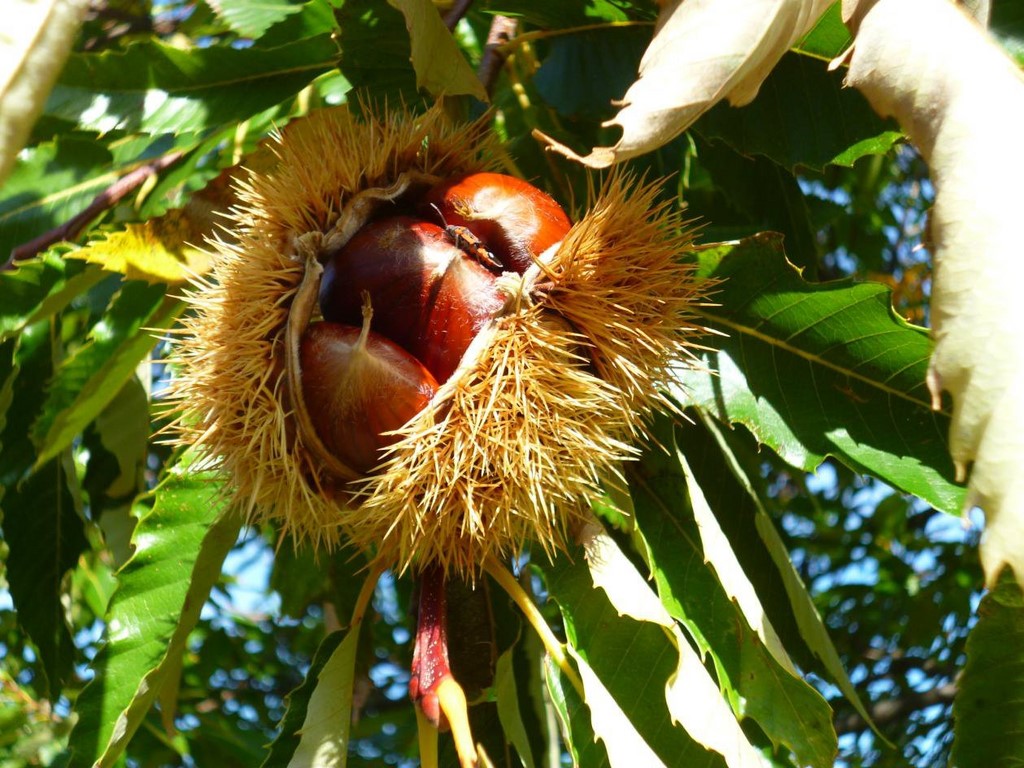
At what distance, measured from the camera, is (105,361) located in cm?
144

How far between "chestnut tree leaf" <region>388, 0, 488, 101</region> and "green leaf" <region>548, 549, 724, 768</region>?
55 centimetres

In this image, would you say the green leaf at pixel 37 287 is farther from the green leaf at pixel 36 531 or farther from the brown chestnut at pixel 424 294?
the brown chestnut at pixel 424 294

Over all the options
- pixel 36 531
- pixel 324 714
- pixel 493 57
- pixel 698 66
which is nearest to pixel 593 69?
pixel 493 57

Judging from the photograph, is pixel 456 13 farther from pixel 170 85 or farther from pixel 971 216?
pixel 971 216

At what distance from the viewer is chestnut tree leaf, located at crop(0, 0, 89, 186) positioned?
0.57 m

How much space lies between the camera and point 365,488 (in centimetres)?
98

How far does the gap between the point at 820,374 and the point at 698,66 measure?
54cm

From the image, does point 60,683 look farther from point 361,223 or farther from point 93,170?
point 361,223

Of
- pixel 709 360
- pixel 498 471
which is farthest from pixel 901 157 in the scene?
pixel 498 471

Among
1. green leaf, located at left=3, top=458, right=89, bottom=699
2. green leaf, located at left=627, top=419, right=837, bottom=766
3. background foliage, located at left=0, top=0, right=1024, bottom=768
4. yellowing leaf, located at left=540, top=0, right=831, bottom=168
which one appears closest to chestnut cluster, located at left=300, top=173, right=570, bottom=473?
background foliage, located at left=0, top=0, right=1024, bottom=768

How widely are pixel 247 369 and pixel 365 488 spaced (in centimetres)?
18

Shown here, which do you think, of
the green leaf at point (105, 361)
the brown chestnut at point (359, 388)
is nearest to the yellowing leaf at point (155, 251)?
the green leaf at point (105, 361)

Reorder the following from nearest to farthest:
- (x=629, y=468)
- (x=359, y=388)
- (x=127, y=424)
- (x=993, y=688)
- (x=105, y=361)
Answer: (x=359, y=388) → (x=993, y=688) → (x=629, y=468) → (x=105, y=361) → (x=127, y=424)

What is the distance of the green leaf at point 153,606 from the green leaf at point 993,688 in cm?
87
